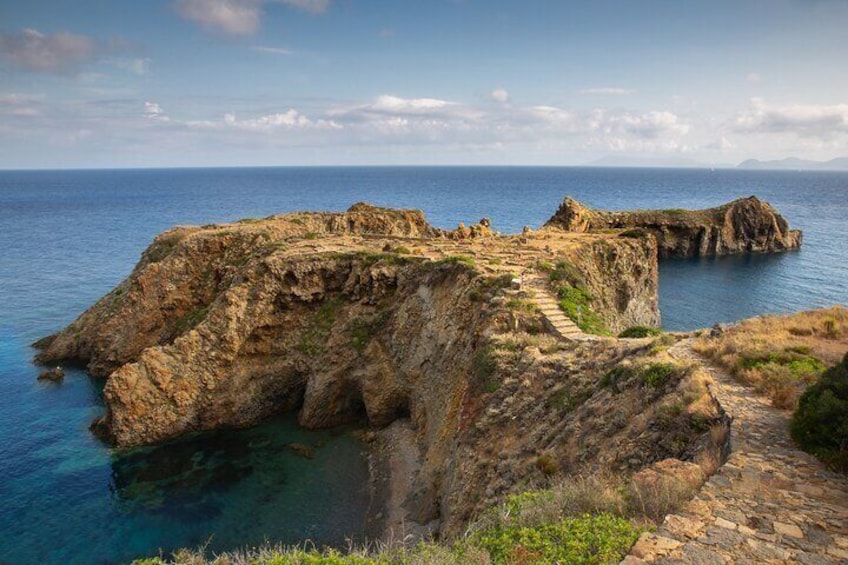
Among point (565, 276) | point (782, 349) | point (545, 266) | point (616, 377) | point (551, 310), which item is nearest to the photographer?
point (782, 349)

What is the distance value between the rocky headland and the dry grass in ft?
6.53

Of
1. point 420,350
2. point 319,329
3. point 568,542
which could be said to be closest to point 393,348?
point 420,350

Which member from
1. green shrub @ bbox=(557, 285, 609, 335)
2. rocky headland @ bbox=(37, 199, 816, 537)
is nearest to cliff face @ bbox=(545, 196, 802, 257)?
rocky headland @ bbox=(37, 199, 816, 537)

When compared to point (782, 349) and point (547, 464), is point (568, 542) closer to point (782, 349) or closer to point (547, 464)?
point (547, 464)

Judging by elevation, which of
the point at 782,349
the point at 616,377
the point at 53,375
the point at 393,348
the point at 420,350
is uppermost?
the point at 782,349

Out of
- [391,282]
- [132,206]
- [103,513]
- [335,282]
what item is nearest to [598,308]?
[391,282]

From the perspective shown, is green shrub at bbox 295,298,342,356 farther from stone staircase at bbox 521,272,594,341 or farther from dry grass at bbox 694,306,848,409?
dry grass at bbox 694,306,848,409

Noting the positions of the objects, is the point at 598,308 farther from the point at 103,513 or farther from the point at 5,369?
the point at 5,369

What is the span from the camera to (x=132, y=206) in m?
194

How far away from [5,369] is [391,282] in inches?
1561

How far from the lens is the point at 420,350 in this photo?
38.5 m

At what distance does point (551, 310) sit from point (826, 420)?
59.6 feet

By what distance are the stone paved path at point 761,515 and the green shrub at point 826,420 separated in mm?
329

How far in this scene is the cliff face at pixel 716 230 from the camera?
10481 centimetres
